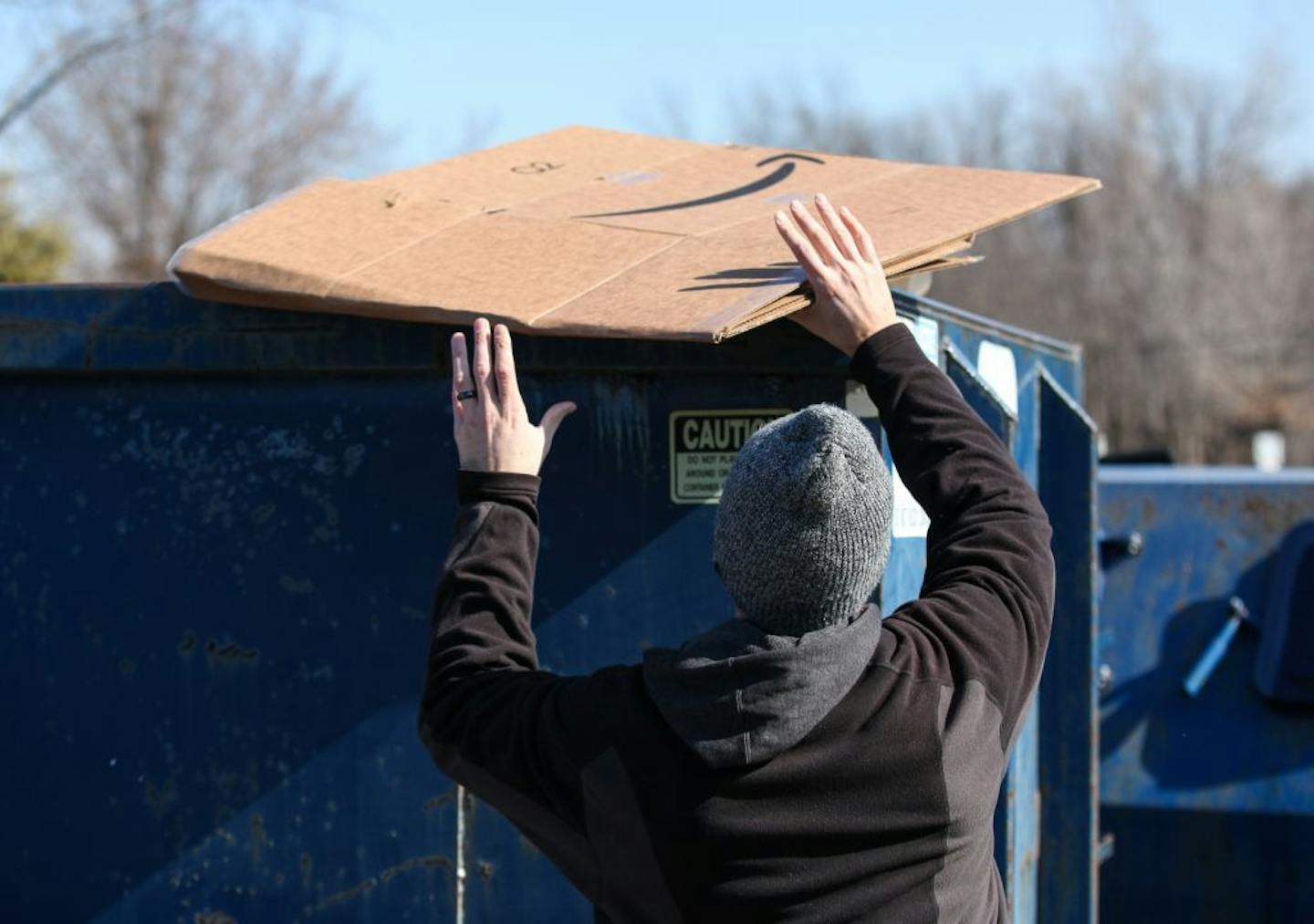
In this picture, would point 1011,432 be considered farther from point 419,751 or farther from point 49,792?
point 49,792

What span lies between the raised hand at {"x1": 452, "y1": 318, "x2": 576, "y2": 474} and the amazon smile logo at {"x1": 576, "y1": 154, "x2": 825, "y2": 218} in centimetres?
71

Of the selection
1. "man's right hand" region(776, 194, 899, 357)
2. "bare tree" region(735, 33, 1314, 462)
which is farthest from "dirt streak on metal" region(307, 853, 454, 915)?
"bare tree" region(735, 33, 1314, 462)

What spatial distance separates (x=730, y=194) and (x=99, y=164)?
18907 millimetres

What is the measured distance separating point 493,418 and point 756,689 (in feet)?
1.81

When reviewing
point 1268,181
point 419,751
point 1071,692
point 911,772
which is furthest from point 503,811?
point 1268,181

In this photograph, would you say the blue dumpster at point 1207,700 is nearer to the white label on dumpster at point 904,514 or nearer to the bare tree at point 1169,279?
the white label on dumpster at point 904,514

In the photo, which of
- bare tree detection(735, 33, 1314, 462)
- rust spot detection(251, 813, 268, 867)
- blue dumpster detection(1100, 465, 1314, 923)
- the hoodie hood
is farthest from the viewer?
bare tree detection(735, 33, 1314, 462)

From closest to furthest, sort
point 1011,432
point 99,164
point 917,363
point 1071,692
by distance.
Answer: point 917,363
point 1011,432
point 1071,692
point 99,164

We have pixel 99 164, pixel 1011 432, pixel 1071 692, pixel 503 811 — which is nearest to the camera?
pixel 503 811

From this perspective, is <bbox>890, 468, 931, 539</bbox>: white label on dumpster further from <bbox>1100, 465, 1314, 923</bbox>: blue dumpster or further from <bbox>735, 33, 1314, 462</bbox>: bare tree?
<bbox>735, 33, 1314, 462</bbox>: bare tree

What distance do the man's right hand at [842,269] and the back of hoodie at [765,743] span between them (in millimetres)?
313

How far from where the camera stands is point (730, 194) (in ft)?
8.93

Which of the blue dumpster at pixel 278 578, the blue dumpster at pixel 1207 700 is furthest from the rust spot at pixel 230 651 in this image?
the blue dumpster at pixel 1207 700

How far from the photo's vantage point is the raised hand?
6.26 feet
